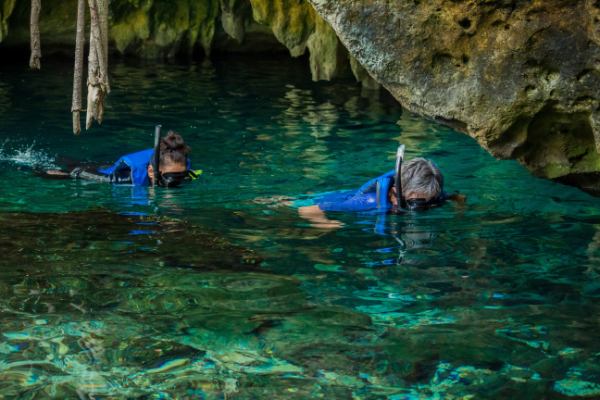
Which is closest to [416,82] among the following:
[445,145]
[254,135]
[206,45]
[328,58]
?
[445,145]

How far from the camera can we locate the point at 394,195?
778 cm

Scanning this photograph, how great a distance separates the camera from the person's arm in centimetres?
807

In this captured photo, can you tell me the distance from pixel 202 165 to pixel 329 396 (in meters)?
6.59

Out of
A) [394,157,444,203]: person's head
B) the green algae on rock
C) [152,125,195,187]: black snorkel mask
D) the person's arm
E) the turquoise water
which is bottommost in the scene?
the turquoise water

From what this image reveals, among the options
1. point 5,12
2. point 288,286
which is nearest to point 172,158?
point 288,286

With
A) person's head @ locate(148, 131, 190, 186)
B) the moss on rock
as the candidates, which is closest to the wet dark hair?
person's head @ locate(148, 131, 190, 186)

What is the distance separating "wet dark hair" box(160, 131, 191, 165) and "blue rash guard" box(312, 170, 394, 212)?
1618 mm

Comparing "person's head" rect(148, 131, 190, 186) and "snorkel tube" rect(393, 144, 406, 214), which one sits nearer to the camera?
"snorkel tube" rect(393, 144, 406, 214)

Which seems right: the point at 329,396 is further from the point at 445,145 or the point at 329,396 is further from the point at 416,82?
the point at 445,145

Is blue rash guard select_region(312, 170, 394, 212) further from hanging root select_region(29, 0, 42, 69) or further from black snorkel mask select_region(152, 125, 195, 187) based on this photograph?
hanging root select_region(29, 0, 42, 69)

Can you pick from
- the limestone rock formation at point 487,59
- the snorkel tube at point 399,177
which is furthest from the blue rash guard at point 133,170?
the limestone rock formation at point 487,59

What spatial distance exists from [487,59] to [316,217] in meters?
2.16

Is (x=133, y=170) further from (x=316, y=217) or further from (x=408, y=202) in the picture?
(x=408, y=202)

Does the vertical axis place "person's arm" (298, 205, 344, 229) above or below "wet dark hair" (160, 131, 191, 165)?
below
